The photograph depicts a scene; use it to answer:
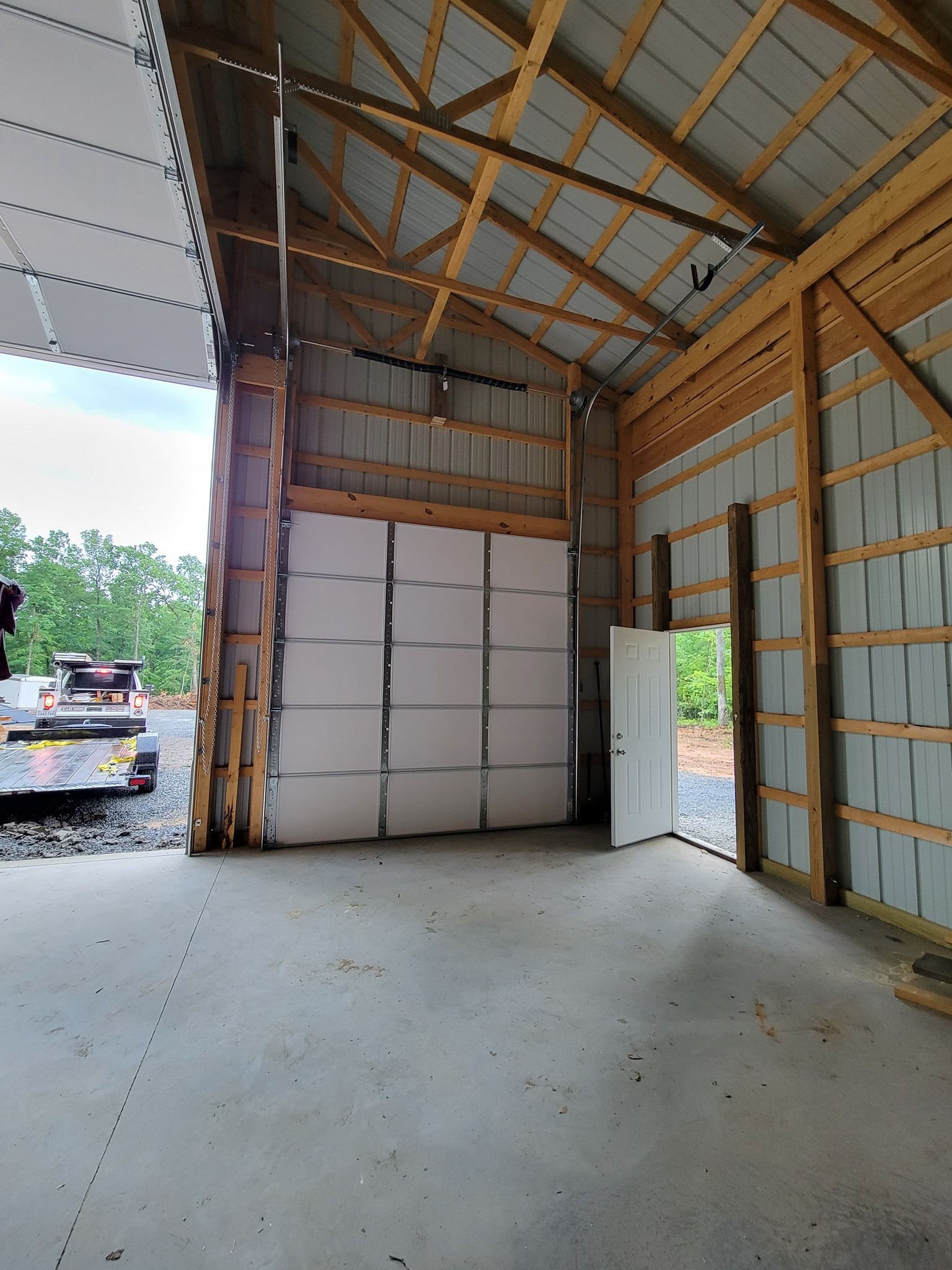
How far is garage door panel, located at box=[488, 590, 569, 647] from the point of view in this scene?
5.99m

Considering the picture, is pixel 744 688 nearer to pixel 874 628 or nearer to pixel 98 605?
pixel 874 628

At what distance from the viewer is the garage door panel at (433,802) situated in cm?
545

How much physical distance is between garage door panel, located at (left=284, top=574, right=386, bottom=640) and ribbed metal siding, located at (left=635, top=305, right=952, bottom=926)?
356 cm

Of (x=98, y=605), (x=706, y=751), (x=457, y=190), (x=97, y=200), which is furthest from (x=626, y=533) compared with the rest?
→ (x=98, y=605)

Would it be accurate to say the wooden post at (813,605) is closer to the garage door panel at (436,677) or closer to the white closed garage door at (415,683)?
the white closed garage door at (415,683)

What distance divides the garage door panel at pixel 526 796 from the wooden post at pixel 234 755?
2465 millimetres

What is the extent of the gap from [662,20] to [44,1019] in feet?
20.1

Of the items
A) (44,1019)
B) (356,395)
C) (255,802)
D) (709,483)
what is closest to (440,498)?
(356,395)

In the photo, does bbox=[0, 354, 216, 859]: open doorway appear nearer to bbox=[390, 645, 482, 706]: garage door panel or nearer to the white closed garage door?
the white closed garage door

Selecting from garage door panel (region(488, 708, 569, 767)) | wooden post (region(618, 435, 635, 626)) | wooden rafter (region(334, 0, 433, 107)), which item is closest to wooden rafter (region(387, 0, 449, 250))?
wooden rafter (region(334, 0, 433, 107))

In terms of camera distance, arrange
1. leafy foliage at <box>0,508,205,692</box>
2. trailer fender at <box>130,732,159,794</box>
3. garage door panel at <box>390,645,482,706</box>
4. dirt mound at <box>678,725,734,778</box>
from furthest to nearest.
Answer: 1. leafy foliage at <box>0,508,205,692</box>
2. dirt mound at <box>678,725,734,778</box>
3. trailer fender at <box>130,732,159,794</box>
4. garage door panel at <box>390,645,482,706</box>

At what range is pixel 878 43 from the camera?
2768 millimetres

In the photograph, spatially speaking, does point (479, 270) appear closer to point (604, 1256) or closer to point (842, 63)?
point (842, 63)

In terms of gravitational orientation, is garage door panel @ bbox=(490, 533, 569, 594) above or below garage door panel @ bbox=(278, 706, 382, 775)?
above
